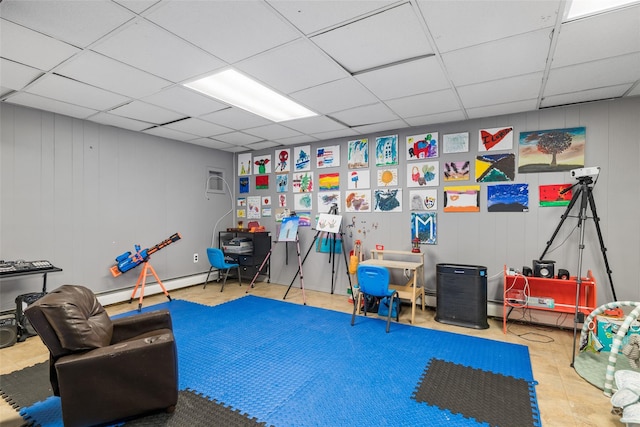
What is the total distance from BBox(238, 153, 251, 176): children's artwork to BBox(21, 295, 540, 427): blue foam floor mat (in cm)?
309

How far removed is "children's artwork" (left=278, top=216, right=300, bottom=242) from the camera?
16.9ft

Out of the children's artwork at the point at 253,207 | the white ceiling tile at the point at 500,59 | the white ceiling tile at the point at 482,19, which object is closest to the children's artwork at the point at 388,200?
the white ceiling tile at the point at 500,59

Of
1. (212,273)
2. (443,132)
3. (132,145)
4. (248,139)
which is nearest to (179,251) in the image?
(212,273)

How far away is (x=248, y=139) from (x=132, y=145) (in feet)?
5.85

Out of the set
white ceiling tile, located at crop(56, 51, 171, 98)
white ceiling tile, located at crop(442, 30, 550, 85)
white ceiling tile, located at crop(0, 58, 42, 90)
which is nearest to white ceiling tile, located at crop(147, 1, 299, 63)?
white ceiling tile, located at crop(56, 51, 171, 98)

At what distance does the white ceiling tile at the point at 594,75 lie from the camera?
2.66 meters

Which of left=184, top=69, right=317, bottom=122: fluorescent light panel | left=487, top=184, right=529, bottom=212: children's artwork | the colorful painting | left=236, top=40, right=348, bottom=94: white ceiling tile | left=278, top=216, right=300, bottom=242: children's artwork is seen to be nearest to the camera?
left=236, top=40, right=348, bottom=94: white ceiling tile

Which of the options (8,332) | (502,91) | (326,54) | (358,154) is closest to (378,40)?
(326,54)

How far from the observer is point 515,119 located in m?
4.00

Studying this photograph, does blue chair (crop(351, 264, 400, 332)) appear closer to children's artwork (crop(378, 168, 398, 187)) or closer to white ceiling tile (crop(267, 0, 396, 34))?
children's artwork (crop(378, 168, 398, 187))

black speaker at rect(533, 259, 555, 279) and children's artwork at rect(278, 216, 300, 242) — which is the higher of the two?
children's artwork at rect(278, 216, 300, 242)

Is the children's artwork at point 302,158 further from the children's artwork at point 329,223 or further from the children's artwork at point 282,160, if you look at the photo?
the children's artwork at point 329,223

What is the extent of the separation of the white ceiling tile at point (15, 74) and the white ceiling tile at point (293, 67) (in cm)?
190

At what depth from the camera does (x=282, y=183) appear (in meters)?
5.93
